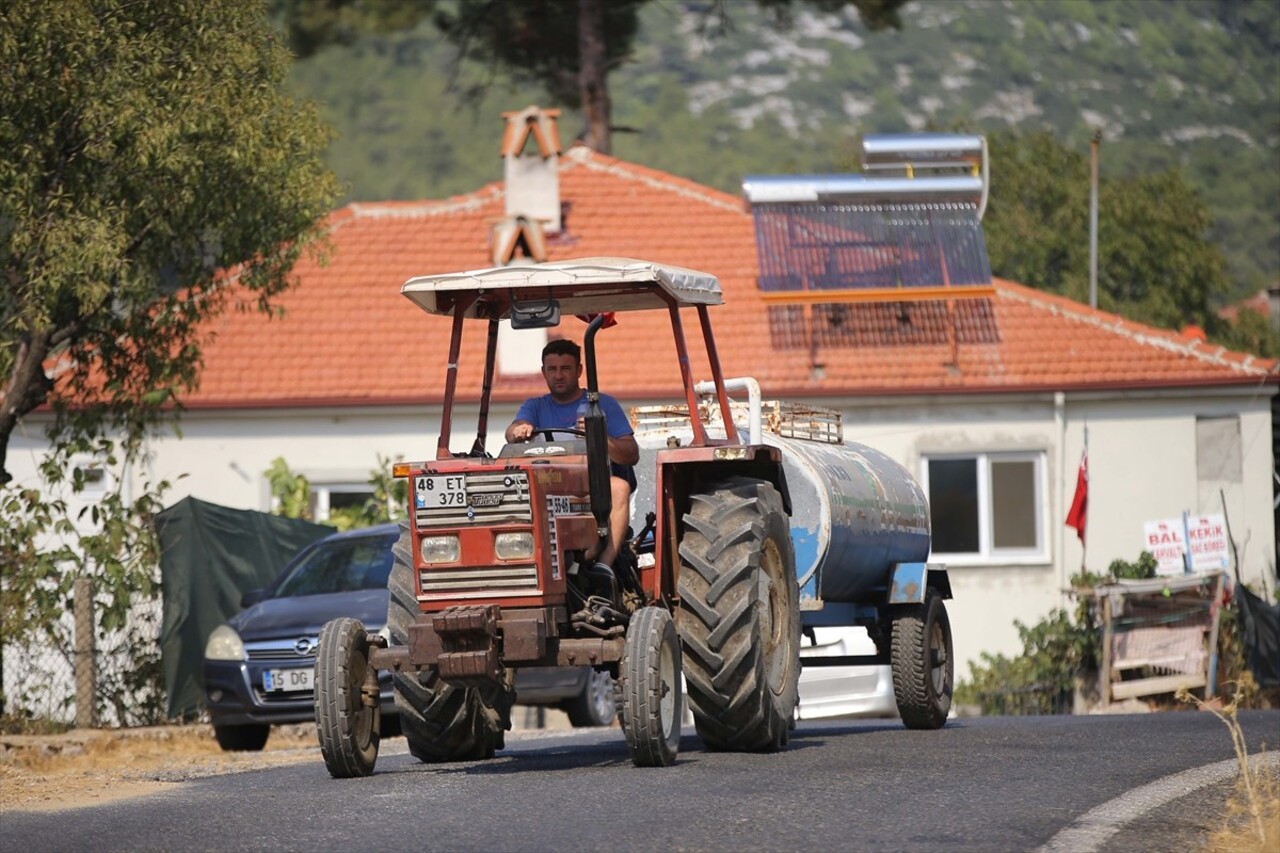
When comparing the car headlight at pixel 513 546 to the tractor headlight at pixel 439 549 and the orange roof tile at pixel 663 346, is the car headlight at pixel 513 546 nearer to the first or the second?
the tractor headlight at pixel 439 549

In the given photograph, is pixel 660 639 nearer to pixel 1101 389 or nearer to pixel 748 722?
pixel 748 722

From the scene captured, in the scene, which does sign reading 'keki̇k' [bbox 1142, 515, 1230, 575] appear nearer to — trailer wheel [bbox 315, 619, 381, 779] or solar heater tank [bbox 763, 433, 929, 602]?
solar heater tank [bbox 763, 433, 929, 602]

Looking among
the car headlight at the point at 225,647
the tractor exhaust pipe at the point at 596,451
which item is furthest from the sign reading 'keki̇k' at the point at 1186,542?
the tractor exhaust pipe at the point at 596,451

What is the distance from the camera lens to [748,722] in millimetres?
11227

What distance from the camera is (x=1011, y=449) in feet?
92.1

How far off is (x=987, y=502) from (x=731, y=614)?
57.6ft

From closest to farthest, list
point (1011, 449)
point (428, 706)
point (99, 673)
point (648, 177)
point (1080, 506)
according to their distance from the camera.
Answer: point (428, 706) < point (99, 673) < point (1080, 506) < point (1011, 449) < point (648, 177)

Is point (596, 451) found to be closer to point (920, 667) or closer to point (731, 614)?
point (731, 614)

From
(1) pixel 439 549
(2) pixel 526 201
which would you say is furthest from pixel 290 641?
(2) pixel 526 201

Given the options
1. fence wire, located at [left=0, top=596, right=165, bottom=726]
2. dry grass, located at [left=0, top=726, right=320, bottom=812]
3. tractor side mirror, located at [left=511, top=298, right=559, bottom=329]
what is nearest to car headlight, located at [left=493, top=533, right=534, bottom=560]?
tractor side mirror, located at [left=511, top=298, right=559, bottom=329]

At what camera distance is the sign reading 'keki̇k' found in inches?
1014

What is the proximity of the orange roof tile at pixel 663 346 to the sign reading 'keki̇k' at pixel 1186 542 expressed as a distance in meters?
2.68

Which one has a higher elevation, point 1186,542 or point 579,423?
point 579,423

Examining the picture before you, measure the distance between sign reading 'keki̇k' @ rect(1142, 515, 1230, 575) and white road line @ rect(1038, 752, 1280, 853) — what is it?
1479cm
